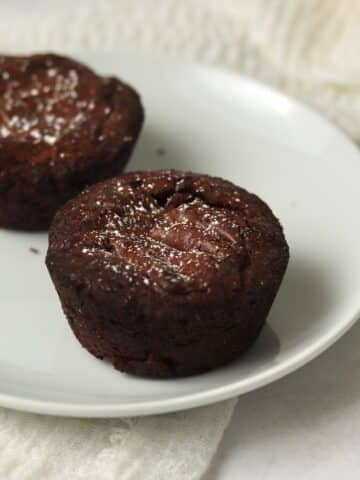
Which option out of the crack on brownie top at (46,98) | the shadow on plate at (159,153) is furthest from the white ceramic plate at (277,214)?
the crack on brownie top at (46,98)

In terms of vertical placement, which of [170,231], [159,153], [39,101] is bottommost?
[159,153]

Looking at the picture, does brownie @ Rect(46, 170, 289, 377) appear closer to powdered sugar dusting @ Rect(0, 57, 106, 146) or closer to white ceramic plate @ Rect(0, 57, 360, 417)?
white ceramic plate @ Rect(0, 57, 360, 417)

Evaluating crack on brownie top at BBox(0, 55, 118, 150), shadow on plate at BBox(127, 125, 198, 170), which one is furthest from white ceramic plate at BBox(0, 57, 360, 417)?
crack on brownie top at BBox(0, 55, 118, 150)

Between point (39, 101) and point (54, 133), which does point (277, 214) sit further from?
point (39, 101)

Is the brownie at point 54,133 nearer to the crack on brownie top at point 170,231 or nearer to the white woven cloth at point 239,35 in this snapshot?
the crack on brownie top at point 170,231

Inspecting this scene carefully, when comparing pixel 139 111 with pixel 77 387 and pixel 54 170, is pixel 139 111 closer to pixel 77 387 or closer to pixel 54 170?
pixel 54 170

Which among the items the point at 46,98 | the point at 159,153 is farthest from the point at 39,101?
the point at 159,153

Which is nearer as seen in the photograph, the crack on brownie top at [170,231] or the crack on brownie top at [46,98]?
the crack on brownie top at [170,231]
